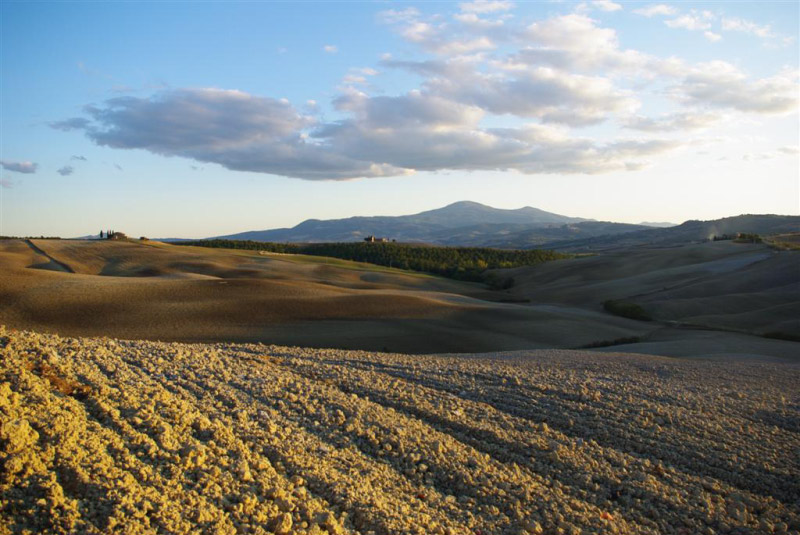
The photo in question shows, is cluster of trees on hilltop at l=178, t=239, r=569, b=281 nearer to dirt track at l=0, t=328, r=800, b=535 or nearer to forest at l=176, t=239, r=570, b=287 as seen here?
forest at l=176, t=239, r=570, b=287

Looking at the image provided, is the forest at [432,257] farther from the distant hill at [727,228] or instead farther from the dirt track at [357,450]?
the dirt track at [357,450]

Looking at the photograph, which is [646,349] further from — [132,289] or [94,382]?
[132,289]

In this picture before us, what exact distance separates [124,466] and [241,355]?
796cm

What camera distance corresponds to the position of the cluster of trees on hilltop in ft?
298

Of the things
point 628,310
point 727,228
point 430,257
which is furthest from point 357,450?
point 727,228

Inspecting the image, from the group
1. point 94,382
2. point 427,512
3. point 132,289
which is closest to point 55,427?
point 94,382

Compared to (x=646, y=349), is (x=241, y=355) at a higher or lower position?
higher

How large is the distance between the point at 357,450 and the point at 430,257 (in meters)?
98.6

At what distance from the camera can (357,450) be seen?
28.6 ft

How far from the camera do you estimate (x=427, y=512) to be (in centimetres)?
723

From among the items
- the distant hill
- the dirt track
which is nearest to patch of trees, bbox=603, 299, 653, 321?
the dirt track

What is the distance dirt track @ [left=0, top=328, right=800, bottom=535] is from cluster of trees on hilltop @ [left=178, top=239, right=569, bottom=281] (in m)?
71.8

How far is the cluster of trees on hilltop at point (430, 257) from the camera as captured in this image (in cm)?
A: 9085

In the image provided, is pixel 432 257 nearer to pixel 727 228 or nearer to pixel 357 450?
pixel 357 450
